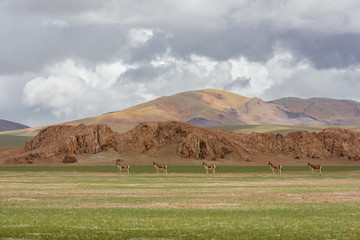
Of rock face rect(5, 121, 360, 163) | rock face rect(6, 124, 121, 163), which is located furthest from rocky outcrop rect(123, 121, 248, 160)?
rock face rect(6, 124, 121, 163)

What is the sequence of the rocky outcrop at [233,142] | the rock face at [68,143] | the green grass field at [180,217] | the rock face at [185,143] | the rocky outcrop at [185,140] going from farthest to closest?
the rocky outcrop at [233,142], the rocky outcrop at [185,140], the rock face at [185,143], the rock face at [68,143], the green grass field at [180,217]

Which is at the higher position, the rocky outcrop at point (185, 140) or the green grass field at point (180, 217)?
the rocky outcrop at point (185, 140)

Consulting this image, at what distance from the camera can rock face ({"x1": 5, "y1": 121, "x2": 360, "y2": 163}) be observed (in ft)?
422

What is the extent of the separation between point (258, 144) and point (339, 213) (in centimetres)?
12030

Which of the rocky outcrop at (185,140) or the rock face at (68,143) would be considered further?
the rocky outcrop at (185,140)

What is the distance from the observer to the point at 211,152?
130m

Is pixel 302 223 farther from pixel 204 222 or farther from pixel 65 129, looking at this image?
pixel 65 129

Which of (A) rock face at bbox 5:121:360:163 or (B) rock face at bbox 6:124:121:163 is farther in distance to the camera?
(A) rock face at bbox 5:121:360:163

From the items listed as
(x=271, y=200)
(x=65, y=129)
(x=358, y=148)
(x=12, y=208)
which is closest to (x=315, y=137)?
(x=358, y=148)

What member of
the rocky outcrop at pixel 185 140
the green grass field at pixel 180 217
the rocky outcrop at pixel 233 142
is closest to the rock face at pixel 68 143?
the rocky outcrop at pixel 185 140

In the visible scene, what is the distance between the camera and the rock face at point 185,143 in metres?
128

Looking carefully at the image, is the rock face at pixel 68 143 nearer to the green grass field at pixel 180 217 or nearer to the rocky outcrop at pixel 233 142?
the rocky outcrop at pixel 233 142

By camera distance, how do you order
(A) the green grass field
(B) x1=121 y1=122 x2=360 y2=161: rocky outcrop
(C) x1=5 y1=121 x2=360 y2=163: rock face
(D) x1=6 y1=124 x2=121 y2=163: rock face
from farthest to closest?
(B) x1=121 y1=122 x2=360 y2=161: rocky outcrop, (C) x1=5 y1=121 x2=360 y2=163: rock face, (D) x1=6 y1=124 x2=121 y2=163: rock face, (A) the green grass field

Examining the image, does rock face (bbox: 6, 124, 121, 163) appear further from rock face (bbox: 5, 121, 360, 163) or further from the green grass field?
the green grass field
